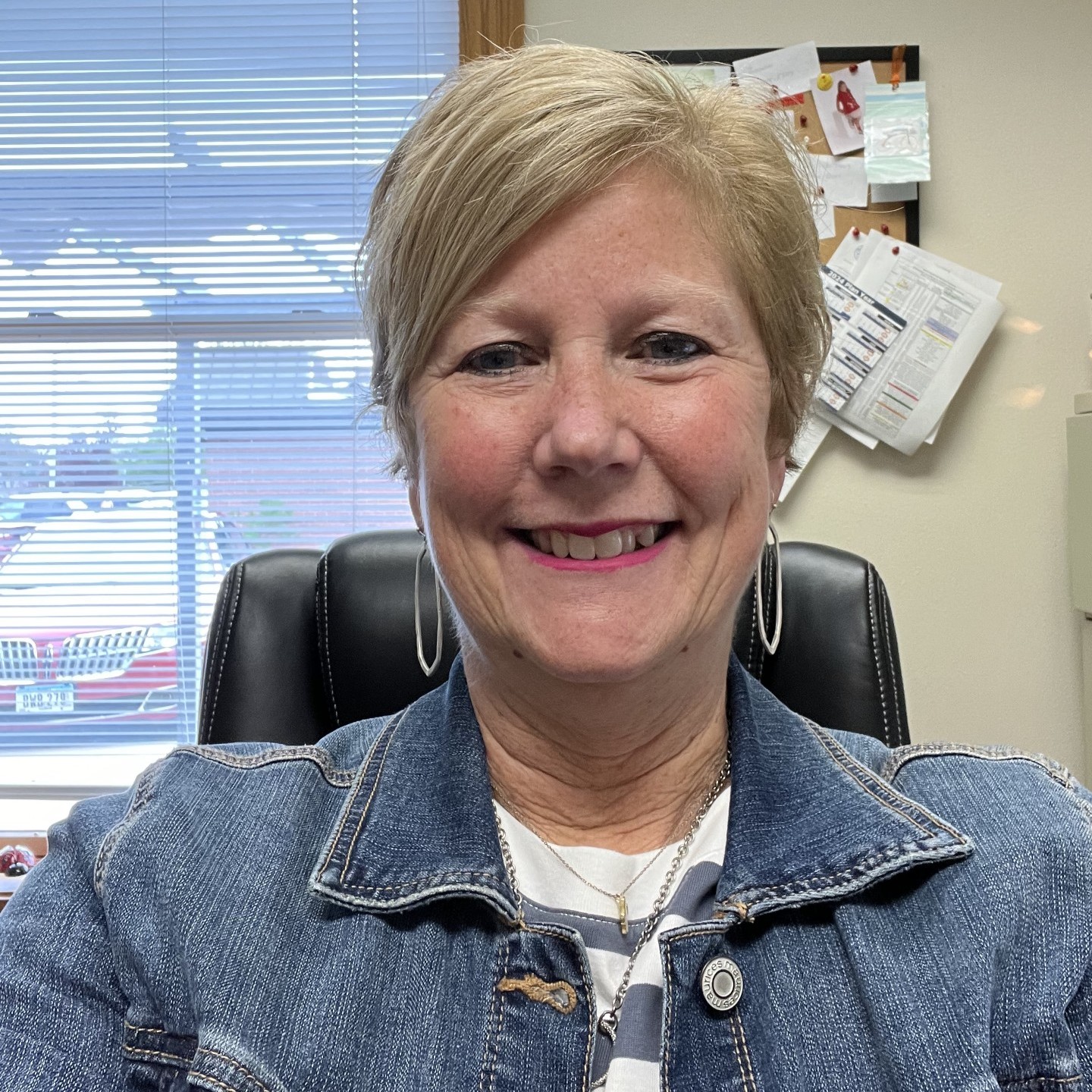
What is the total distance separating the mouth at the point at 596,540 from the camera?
0.89 metres

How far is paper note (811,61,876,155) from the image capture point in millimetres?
2072

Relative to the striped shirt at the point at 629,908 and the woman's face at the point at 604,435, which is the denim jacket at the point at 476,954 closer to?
the striped shirt at the point at 629,908

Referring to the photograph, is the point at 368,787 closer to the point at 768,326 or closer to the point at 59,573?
the point at 768,326

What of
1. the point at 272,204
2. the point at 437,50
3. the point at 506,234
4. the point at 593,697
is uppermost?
the point at 437,50

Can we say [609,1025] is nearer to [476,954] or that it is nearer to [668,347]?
[476,954]

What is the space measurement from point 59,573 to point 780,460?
6.28 feet

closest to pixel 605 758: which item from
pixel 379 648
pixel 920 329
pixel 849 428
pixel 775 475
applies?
pixel 775 475

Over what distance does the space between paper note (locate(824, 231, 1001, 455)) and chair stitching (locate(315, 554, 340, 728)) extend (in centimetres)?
122

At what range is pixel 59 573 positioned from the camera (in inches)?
94.5

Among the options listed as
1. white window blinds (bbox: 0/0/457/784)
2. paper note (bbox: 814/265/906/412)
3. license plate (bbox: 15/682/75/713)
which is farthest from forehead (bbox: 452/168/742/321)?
license plate (bbox: 15/682/75/713)

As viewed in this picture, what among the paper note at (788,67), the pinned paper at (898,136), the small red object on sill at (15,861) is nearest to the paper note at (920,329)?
the pinned paper at (898,136)

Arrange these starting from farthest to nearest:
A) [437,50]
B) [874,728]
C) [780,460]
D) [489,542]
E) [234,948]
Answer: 1. [437,50]
2. [874,728]
3. [780,460]
4. [489,542]
5. [234,948]

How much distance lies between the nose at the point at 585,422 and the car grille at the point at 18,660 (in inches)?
77.6

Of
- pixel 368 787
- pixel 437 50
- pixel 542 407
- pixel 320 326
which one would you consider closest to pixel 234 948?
pixel 368 787
